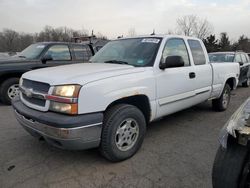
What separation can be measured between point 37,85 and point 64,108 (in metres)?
0.65

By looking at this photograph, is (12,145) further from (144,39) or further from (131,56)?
(144,39)

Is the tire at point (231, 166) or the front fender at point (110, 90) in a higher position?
the front fender at point (110, 90)

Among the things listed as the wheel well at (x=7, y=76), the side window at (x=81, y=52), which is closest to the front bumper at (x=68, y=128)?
the wheel well at (x=7, y=76)

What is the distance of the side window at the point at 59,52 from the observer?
6988mm

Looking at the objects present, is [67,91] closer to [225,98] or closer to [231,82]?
[225,98]

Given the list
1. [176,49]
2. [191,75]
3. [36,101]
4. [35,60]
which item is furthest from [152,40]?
[35,60]

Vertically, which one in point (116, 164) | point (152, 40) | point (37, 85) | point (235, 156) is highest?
point (152, 40)

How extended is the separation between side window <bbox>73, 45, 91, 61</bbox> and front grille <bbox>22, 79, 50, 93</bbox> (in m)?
4.24

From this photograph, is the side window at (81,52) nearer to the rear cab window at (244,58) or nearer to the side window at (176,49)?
the side window at (176,49)

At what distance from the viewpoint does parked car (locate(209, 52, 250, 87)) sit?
9.34 m

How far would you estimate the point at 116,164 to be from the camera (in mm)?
3170

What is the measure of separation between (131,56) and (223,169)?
2391mm

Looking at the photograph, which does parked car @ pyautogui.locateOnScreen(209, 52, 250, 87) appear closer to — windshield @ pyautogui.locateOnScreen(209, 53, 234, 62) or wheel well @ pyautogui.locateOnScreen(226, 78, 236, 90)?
windshield @ pyautogui.locateOnScreen(209, 53, 234, 62)

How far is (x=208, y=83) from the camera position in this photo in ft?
16.0
